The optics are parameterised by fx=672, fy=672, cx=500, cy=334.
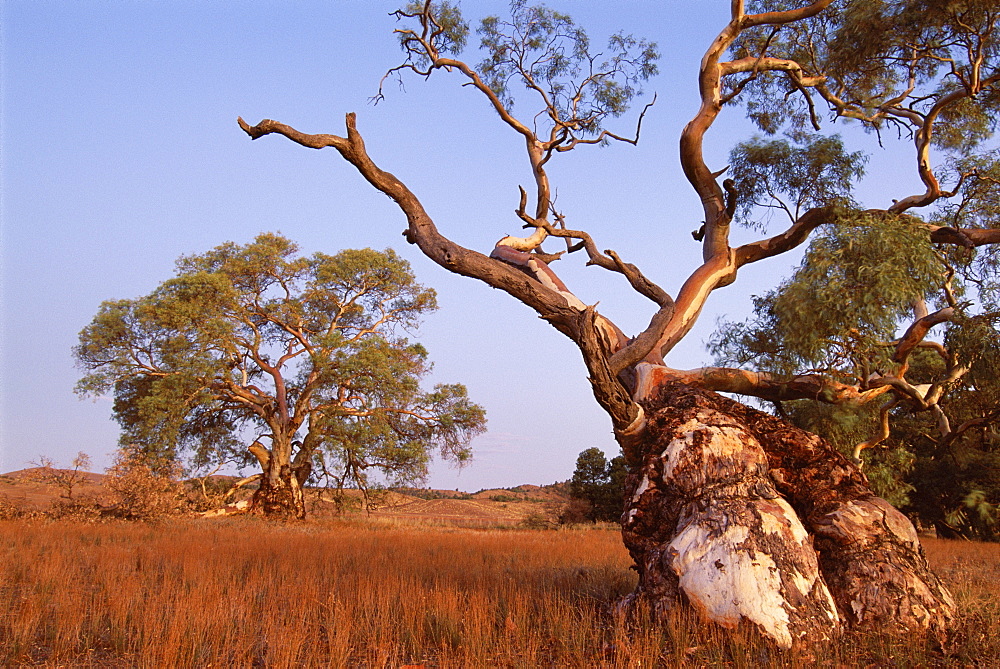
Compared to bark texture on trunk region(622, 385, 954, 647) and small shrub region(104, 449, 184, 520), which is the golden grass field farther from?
small shrub region(104, 449, 184, 520)

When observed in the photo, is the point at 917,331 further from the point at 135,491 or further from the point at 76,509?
the point at 76,509

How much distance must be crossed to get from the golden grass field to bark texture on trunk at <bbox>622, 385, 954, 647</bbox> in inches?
11.4

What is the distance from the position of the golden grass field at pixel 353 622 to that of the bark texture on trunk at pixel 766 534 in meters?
0.29

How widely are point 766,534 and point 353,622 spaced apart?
334 centimetres

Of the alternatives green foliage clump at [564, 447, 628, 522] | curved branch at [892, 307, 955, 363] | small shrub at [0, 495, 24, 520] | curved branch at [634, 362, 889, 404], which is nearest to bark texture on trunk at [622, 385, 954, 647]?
curved branch at [634, 362, 889, 404]

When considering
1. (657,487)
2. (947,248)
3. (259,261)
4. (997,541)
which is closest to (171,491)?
(259,261)

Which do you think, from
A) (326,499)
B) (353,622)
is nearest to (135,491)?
(326,499)

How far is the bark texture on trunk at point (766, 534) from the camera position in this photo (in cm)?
516

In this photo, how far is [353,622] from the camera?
5.12m

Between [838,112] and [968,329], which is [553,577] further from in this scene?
[838,112]

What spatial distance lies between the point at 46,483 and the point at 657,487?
51.0ft

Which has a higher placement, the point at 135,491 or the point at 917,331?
the point at 917,331

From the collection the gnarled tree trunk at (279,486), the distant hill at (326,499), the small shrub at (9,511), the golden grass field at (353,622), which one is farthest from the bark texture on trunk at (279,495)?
the golden grass field at (353,622)

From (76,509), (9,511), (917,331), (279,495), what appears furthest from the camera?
(279,495)
